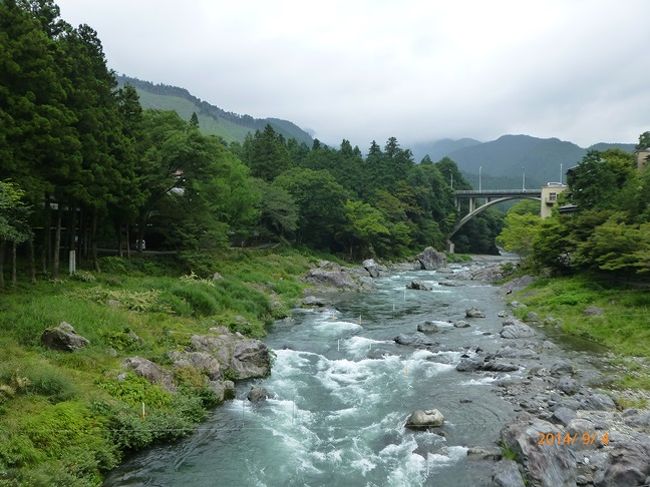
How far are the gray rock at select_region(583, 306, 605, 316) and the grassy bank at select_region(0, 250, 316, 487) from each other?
18661mm

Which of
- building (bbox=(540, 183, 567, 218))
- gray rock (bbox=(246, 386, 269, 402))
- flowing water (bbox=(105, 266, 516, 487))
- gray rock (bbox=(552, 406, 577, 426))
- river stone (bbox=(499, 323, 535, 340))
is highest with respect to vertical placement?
building (bbox=(540, 183, 567, 218))

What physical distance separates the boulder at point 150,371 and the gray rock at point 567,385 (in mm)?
12888

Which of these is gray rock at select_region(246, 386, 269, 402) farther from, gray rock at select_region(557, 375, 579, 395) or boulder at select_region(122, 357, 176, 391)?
gray rock at select_region(557, 375, 579, 395)

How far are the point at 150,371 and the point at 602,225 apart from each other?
30907 mm

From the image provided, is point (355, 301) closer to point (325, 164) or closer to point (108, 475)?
point (108, 475)

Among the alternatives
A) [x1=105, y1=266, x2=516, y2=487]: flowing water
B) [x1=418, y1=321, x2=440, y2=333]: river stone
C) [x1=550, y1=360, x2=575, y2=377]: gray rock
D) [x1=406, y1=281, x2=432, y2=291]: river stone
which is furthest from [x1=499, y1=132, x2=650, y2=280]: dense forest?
[x1=105, y1=266, x2=516, y2=487]: flowing water

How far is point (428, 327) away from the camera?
28000mm

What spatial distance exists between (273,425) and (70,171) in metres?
15.8

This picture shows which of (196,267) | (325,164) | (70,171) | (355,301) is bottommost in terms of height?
(355,301)

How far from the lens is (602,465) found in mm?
10906

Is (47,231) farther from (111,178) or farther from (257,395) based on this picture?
(257,395)

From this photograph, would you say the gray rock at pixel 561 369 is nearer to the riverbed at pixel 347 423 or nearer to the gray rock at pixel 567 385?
the gray rock at pixel 567 385

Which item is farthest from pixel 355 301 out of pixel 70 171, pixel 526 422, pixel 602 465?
pixel 602 465

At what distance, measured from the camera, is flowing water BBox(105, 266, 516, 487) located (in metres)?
11.4
